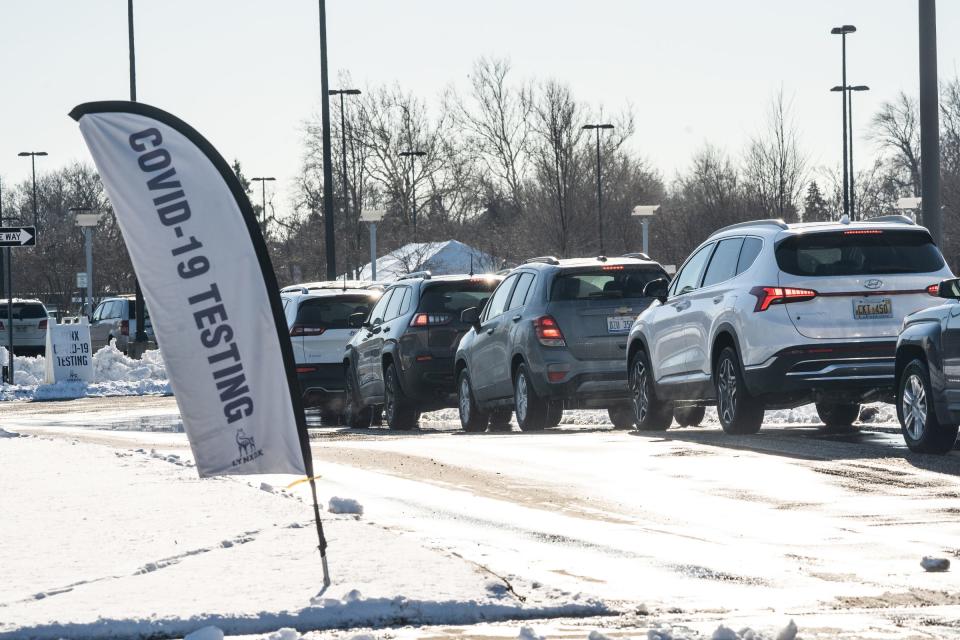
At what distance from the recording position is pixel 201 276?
21.9 ft

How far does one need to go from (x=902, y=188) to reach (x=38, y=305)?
211ft

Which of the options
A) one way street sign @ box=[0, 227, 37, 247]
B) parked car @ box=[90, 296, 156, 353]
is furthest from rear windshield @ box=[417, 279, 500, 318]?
parked car @ box=[90, 296, 156, 353]

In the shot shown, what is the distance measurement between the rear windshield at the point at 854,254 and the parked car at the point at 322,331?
9.19 meters

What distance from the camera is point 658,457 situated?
40.1 feet

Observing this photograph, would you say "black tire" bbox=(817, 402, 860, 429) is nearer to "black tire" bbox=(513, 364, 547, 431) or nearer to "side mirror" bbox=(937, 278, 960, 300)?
"black tire" bbox=(513, 364, 547, 431)

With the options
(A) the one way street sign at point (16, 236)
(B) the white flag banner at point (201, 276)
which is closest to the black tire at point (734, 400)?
(B) the white flag banner at point (201, 276)

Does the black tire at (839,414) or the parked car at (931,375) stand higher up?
the parked car at (931,375)

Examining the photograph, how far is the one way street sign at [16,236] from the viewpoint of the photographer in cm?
2697

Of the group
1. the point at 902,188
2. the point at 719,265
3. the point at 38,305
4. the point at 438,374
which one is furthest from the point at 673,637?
the point at 902,188

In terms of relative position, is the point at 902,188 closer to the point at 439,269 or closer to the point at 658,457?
the point at 439,269

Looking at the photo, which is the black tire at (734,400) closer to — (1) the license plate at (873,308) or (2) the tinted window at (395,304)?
(1) the license plate at (873,308)

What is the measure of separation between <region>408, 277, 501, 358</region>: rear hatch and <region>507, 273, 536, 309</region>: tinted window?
1.69 meters

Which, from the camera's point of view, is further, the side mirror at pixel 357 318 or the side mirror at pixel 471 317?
the side mirror at pixel 357 318

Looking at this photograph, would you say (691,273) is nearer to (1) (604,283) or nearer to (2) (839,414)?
(1) (604,283)
